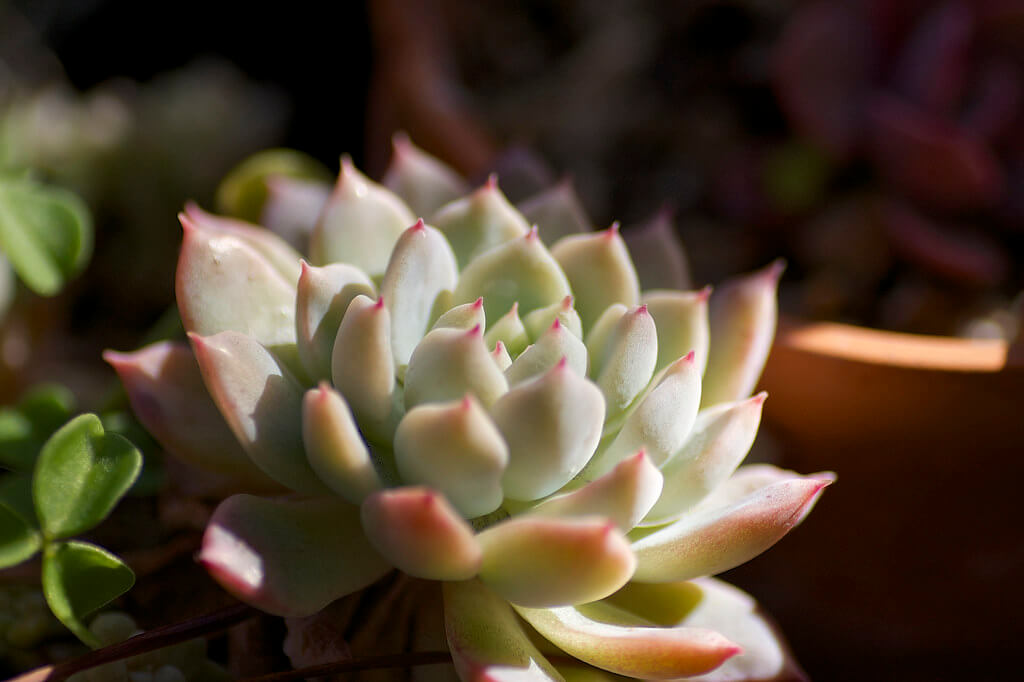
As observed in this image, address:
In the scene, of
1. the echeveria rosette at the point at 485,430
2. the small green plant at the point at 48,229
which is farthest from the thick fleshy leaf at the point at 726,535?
the small green plant at the point at 48,229

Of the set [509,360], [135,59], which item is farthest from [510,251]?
[135,59]

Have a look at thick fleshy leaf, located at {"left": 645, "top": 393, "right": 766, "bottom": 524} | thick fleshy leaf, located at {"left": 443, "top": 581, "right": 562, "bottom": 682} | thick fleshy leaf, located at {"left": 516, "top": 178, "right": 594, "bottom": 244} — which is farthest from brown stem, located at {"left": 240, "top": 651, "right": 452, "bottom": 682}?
thick fleshy leaf, located at {"left": 516, "top": 178, "right": 594, "bottom": 244}

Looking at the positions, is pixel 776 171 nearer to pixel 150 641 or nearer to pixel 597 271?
Result: pixel 597 271

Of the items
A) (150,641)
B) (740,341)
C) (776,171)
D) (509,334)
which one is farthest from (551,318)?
(776,171)

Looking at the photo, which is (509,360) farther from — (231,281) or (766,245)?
(766,245)

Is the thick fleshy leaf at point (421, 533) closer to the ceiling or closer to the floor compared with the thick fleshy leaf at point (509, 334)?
closer to the floor

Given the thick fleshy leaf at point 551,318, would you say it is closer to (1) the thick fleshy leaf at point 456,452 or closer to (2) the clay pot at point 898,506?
(1) the thick fleshy leaf at point 456,452
